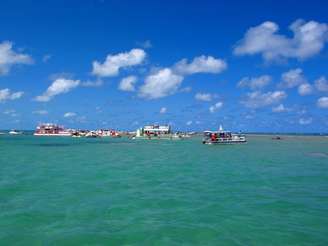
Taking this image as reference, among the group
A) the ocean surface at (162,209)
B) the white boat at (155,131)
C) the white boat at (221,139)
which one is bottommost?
the ocean surface at (162,209)

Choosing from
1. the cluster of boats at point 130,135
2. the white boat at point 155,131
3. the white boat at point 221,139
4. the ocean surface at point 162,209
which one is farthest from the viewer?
the white boat at point 155,131

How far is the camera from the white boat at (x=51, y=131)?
621 ft

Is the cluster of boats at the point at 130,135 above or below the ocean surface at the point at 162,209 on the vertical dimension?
above

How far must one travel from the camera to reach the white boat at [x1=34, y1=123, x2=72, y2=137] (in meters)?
189

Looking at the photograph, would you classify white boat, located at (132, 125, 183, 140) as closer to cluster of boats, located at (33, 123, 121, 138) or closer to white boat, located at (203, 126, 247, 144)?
cluster of boats, located at (33, 123, 121, 138)

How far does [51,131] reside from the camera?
623 feet

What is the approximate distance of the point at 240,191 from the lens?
2542 cm

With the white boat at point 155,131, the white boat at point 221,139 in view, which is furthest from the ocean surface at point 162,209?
the white boat at point 155,131

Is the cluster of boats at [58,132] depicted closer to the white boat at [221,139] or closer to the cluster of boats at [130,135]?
the cluster of boats at [130,135]

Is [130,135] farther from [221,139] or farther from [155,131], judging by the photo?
[221,139]

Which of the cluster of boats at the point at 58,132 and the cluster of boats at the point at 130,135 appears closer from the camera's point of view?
the cluster of boats at the point at 130,135

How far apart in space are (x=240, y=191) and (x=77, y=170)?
1807cm

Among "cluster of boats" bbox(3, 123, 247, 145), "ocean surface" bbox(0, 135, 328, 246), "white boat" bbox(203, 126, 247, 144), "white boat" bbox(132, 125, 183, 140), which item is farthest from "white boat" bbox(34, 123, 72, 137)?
"ocean surface" bbox(0, 135, 328, 246)

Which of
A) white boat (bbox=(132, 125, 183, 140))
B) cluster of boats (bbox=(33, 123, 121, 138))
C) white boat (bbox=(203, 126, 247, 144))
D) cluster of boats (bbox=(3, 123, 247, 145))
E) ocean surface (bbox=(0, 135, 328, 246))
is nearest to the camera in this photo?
ocean surface (bbox=(0, 135, 328, 246))
